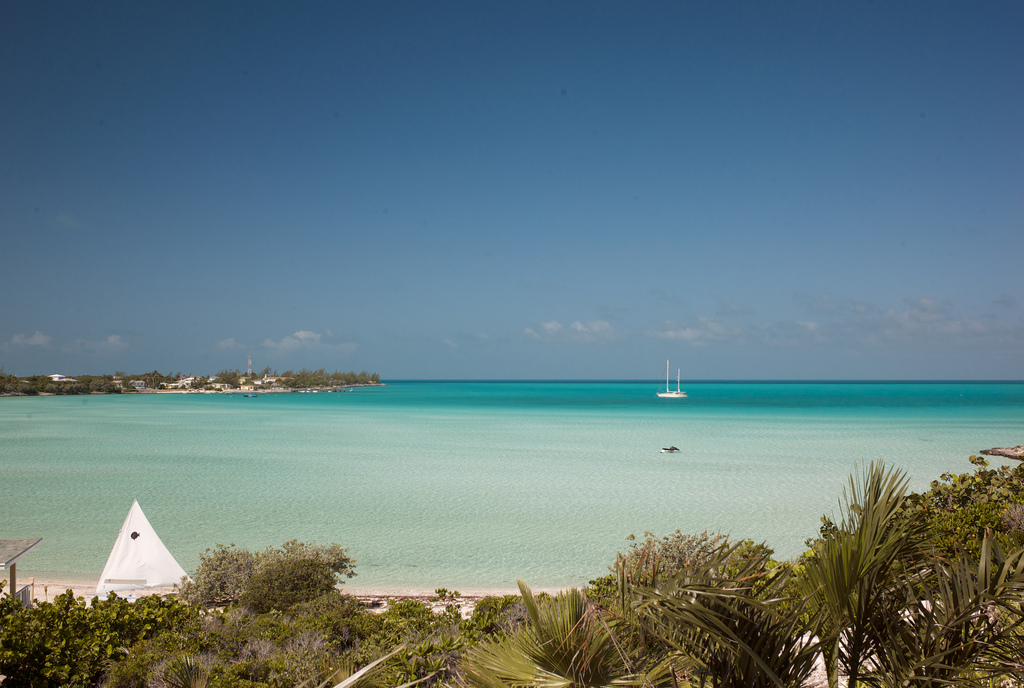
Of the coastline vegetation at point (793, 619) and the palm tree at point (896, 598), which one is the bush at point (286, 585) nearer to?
the coastline vegetation at point (793, 619)

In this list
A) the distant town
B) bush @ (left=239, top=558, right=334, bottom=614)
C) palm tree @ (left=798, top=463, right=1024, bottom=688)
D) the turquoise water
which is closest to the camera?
palm tree @ (left=798, top=463, right=1024, bottom=688)

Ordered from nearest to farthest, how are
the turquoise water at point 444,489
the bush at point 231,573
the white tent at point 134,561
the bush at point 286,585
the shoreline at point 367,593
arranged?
the bush at point 286,585
the bush at point 231,573
the shoreline at point 367,593
the white tent at point 134,561
the turquoise water at point 444,489

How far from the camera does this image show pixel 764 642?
216 cm

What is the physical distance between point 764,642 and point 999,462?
35.5 metres

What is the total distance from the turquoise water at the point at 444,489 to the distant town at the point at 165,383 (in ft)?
320

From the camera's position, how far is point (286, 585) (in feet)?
29.9

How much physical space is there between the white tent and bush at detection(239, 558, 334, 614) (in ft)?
7.23

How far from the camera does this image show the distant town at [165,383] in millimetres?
121688

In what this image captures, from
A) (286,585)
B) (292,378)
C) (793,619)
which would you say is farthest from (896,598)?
(292,378)

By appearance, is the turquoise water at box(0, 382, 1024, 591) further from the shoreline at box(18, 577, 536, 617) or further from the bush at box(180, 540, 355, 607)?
the bush at box(180, 540, 355, 607)

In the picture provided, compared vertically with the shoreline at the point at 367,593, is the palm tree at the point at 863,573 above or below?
above

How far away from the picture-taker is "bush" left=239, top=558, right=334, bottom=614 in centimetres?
879

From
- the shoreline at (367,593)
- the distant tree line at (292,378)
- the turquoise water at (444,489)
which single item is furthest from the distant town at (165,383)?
the shoreline at (367,593)

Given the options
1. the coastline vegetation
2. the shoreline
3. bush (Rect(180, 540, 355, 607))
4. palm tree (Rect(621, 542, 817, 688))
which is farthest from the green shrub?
palm tree (Rect(621, 542, 817, 688))
